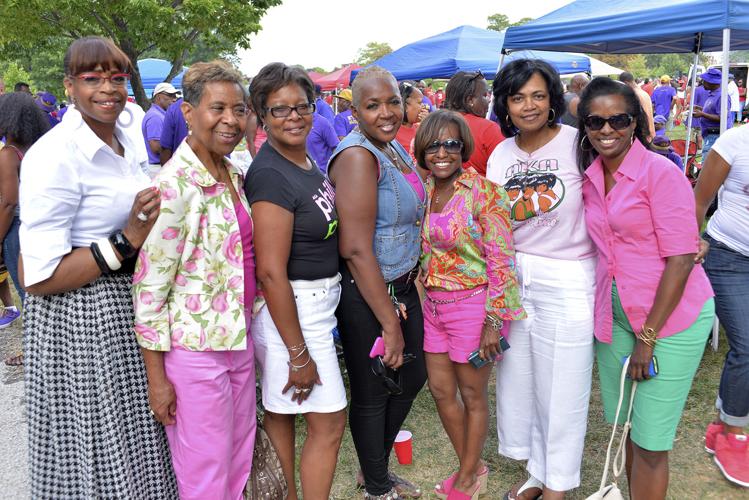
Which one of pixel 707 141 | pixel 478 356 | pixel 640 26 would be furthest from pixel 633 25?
pixel 707 141

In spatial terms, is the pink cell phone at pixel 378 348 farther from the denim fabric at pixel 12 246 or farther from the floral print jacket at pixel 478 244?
the denim fabric at pixel 12 246

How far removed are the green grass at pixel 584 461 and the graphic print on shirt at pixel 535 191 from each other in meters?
1.53

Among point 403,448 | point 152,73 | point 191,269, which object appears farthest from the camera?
point 152,73

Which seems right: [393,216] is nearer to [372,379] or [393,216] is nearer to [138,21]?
[372,379]

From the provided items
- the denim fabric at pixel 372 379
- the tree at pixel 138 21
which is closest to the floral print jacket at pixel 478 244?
the denim fabric at pixel 372 379

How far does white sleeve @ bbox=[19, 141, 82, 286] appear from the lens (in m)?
1.81

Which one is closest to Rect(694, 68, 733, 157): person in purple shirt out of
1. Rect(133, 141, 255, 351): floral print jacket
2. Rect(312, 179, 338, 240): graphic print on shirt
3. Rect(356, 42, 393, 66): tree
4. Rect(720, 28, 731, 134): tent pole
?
Rect(720, 28, 731, 134): tent pole

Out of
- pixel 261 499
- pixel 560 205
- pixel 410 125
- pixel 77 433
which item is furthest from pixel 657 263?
pixel 410 125

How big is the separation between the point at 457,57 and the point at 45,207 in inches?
427

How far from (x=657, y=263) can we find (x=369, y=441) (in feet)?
5.05

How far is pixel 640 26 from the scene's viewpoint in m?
4.71

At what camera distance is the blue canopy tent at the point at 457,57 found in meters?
11.4

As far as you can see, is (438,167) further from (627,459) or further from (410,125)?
(410,125)

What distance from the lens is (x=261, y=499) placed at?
2430 millimetres
